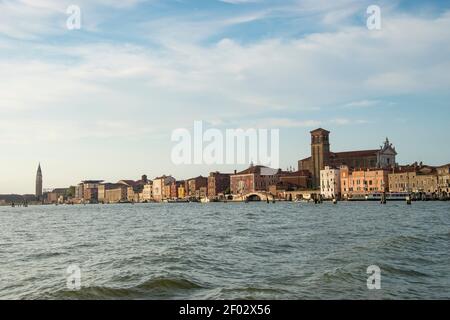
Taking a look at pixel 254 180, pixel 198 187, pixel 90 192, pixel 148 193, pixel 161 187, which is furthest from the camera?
pixel 90 192

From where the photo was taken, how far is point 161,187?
138500 mm

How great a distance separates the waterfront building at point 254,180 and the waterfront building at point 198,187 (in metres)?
12.6

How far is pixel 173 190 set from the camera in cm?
13275

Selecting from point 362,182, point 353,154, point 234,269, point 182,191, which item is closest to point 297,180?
point 353,154

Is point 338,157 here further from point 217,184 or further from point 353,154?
point 217,184

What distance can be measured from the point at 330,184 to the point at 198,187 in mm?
39589

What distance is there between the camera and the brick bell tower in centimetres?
10375

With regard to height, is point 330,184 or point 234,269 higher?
point 330,184

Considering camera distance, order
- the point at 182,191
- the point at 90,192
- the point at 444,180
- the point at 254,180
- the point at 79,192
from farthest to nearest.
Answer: the point at 79,192 → the point at 90,192 → the point at 182,191 → the point at 254,180 → the point at 444,180

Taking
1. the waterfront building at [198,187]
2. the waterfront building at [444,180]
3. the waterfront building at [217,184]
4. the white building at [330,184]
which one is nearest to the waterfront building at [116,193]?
the waterfront building at [198,187]

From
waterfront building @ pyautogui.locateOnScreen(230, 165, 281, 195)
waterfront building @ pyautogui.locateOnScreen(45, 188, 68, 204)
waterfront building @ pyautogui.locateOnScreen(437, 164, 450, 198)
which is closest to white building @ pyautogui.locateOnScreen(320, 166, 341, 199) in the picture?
waterfront building @ pyautogui.locateOnScreen(230, 165, 281, 195)

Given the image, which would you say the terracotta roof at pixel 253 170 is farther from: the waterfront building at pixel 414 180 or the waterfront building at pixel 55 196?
the waterfront building at pixel 55 196

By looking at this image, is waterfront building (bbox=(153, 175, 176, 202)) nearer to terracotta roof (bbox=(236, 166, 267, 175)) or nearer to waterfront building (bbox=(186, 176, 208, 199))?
waterfront building (bbox=(186, 176, 208, 199))

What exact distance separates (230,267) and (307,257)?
2.33 metres
